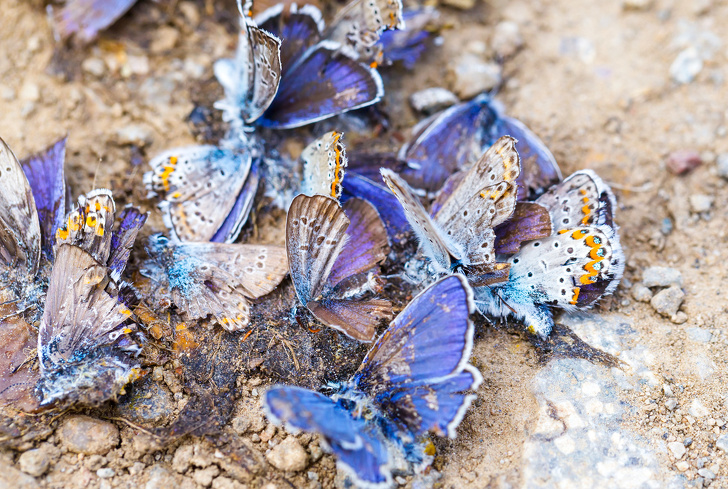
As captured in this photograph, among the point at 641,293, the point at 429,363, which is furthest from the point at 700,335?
the point at 429,363

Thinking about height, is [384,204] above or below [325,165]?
below

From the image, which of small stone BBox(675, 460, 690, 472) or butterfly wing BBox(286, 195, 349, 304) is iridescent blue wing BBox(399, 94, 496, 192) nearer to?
butterfly wing BBox(286, 195, 349, 304)

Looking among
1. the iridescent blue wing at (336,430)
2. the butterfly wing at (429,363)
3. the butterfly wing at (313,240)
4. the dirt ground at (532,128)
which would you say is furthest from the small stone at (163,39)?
the iridescent blue wing at (336,430)

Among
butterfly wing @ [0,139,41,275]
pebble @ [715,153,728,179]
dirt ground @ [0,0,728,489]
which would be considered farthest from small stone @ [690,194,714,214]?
butterfly wing @ [0,139,41,275]

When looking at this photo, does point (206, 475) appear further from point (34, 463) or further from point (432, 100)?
point (432, 100)

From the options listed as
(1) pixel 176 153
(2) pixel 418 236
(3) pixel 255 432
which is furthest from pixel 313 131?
(3) pixel 255 432

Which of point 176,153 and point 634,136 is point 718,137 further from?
point 176,153

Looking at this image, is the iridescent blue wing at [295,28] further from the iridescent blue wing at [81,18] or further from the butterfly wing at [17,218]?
the butterfly wing at [17,218]
